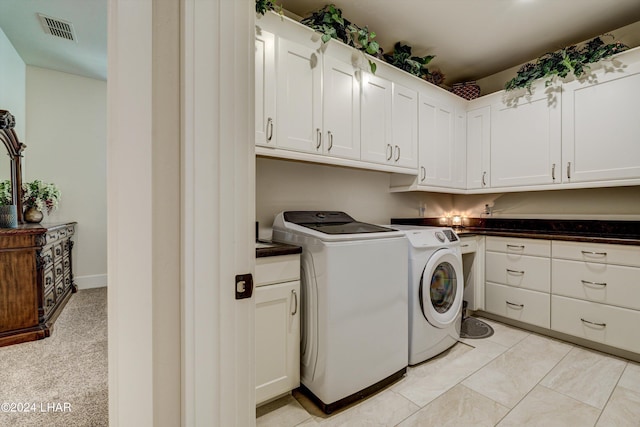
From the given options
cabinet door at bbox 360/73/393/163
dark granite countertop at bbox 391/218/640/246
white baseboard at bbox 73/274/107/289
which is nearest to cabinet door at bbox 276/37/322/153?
cabinet door at bbox 360/73/393/163

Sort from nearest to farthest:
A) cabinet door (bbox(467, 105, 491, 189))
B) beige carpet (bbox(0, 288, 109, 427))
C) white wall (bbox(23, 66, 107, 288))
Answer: beige carpet (bbox(0, 288, 109, 427)), cabinet door (bbox(467, 105, 491, 189)), white wall (bbox(23, 66, 107, 288))

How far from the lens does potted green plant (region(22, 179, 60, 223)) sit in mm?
2908

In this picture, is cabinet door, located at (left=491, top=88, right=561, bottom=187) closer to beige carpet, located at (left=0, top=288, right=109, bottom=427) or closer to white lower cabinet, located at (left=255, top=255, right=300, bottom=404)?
white lower cabinet, located at (left=255, top=255, right=300, bottom=404)

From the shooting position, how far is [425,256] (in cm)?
203

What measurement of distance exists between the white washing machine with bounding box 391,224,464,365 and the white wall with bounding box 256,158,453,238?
70 centimetres

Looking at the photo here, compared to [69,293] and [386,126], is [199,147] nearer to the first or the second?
[386,126]

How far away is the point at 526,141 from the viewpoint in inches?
109

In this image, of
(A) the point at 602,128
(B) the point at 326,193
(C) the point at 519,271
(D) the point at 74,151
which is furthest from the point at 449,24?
(D) the point at 74,151

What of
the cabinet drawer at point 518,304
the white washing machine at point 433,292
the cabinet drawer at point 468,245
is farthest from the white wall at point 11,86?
the cabinet drawer at point 518,304

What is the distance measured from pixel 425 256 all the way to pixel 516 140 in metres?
1.75

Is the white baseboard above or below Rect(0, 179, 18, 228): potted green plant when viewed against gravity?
below

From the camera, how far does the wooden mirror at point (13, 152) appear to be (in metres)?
2.62

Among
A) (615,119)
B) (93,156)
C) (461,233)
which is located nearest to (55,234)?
(93,156)

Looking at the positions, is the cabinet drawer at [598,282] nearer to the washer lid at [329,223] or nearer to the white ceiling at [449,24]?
the washer lid at [329,223]
